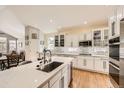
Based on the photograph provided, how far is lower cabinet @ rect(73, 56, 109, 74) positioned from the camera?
3.28m

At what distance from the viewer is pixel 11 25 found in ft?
7.89

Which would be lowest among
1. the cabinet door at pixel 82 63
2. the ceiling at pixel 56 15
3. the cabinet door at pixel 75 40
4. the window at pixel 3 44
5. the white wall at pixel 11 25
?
the cabinet door at pixel 82 63

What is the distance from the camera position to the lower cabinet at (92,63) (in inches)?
129

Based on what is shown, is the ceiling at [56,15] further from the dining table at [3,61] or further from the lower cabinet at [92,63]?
the lower cabinet at [92,63]

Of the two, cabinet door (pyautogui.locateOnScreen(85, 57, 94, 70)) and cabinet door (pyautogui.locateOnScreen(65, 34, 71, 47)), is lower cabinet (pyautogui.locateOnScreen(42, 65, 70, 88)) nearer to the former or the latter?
cabinet door (pyautogui.locateOnScreen(85, 57, 94, 70))

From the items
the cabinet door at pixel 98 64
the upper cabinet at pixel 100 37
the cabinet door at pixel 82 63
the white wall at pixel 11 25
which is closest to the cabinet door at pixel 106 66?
the cabinet door at pixel 98 64

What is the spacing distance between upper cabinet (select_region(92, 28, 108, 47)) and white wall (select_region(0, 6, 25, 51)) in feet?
6.88

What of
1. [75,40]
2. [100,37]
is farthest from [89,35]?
[75,40]

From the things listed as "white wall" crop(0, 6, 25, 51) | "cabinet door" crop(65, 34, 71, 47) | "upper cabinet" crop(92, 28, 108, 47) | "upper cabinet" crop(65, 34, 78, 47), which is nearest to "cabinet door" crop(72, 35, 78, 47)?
"upper cabinet" crop(65, 34, 78, 47)

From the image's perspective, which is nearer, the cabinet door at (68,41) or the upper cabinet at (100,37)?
the upper cabinet at (100,37)

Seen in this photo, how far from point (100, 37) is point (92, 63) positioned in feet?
3.10

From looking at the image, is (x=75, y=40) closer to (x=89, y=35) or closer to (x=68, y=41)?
(x=68, y=41)

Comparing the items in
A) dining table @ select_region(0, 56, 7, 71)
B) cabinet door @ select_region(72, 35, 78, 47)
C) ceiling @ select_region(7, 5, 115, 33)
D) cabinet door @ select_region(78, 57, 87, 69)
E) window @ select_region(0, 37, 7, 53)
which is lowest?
cabinet door @ select_region(78, 57, 87, 69)

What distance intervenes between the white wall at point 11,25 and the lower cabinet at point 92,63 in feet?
7.70
